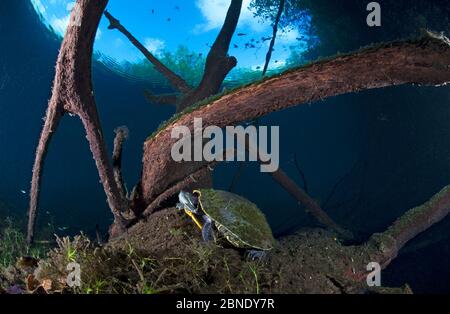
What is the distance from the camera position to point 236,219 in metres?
3.78

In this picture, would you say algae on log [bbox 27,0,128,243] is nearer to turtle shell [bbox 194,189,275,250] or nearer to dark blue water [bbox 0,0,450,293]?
turtle shell [bbox 194,189,275,250]

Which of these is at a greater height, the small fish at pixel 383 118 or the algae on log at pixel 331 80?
the small fish at pixel 383 118

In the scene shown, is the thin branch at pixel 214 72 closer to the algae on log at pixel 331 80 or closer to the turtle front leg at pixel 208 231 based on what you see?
the algae on log at pixel 331 80

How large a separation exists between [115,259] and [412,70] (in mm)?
3365

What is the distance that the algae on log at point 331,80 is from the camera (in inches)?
103

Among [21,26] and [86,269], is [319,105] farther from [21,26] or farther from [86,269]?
[86,269]

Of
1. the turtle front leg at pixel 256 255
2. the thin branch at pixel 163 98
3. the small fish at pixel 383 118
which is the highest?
the small fish at pixel 383 118

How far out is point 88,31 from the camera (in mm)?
3057

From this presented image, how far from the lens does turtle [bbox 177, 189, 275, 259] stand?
352cm

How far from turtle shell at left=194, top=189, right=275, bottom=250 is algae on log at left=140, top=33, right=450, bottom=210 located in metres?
0.87

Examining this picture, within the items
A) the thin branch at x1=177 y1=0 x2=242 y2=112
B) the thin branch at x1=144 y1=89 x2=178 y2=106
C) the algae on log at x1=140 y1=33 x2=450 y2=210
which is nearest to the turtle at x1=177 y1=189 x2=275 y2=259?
the algae on log at x1=140 y1=33 x2=450 y2=210

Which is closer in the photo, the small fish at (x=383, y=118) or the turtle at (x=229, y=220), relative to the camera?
the turtle at (x=229, y=220)

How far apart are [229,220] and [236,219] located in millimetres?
112

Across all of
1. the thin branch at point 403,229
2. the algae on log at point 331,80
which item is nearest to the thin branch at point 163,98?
the algae on log at point 331,80
